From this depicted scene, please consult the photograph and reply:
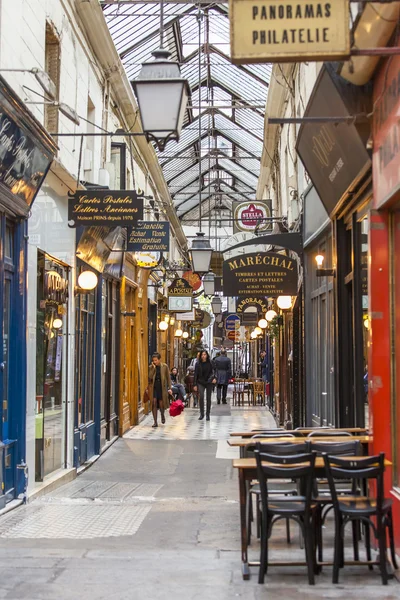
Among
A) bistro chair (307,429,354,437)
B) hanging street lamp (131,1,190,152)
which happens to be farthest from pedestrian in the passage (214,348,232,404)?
hanging street lamp (131,1,190,152)

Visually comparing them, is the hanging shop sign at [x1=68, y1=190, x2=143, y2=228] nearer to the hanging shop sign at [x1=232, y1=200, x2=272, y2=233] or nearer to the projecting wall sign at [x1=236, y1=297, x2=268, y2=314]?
the hanging shop sign at [x1=232, y1=200, x2=272, y2=233]

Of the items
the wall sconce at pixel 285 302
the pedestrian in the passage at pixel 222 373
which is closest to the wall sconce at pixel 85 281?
the wall sconce at pixel 285 302

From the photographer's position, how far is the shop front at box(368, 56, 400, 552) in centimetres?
674

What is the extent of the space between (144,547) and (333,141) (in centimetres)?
461

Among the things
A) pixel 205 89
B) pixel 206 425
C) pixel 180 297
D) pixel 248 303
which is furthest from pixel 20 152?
pixel 205 89

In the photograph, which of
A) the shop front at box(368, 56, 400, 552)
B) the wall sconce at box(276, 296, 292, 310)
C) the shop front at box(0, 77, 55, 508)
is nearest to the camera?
the shop front at box(368, 56, 400, 552)

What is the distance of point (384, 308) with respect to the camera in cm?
695

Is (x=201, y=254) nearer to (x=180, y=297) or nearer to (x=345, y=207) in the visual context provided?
(x=180, y=297)

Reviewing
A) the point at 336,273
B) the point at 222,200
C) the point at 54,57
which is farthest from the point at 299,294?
the point at 222,200

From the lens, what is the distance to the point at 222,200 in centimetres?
4350

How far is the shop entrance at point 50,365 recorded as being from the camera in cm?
1052

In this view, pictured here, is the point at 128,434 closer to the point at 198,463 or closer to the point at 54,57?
the point at 198,463

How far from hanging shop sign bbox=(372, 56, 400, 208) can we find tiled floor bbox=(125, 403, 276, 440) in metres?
9.93

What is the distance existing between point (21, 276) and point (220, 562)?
174 inches
